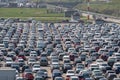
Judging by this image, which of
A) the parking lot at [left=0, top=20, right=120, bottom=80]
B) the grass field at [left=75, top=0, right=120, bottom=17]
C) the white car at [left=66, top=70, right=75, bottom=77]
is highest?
the white car at [left=66, top=70, right=75, bottom=77]

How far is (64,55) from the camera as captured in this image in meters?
57.2

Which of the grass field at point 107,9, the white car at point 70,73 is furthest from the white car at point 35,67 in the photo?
the grass field at point 107,9

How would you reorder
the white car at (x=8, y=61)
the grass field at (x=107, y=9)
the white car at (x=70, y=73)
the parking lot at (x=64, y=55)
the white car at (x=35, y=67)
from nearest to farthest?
the white car at (x=70, y=73) → the parking lot at (x=64, y=55) → the white car at (x=35, y=67) → the white car at (x=8, y=61) → the grass field at (x=107, y=9)

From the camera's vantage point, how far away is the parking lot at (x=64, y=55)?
46.3 meters

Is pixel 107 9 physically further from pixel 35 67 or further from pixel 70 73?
pixel 70 73

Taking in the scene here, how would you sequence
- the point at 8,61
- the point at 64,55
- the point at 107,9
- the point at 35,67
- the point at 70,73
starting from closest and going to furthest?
the point at 70,73 < the point at 35,67 < the point at 8,61 < the point at 64,55 < the point at 107,9

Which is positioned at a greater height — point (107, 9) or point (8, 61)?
point (8, 61)

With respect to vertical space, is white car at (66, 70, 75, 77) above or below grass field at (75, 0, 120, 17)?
above

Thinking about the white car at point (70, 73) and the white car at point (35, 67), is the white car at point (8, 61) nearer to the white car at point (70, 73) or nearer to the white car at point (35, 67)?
the white car at point (35, 67)

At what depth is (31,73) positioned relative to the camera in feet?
151

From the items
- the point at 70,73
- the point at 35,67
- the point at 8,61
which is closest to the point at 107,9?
the point at 8,61

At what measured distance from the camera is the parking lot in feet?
152

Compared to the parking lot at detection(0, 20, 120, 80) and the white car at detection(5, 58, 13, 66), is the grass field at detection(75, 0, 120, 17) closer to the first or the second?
the parking lot at detection(0, 20, 120, 80)

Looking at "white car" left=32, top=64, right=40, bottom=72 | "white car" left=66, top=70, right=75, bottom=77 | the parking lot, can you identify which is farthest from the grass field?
"white car" left=66, top=70, right=75, bottom=77
